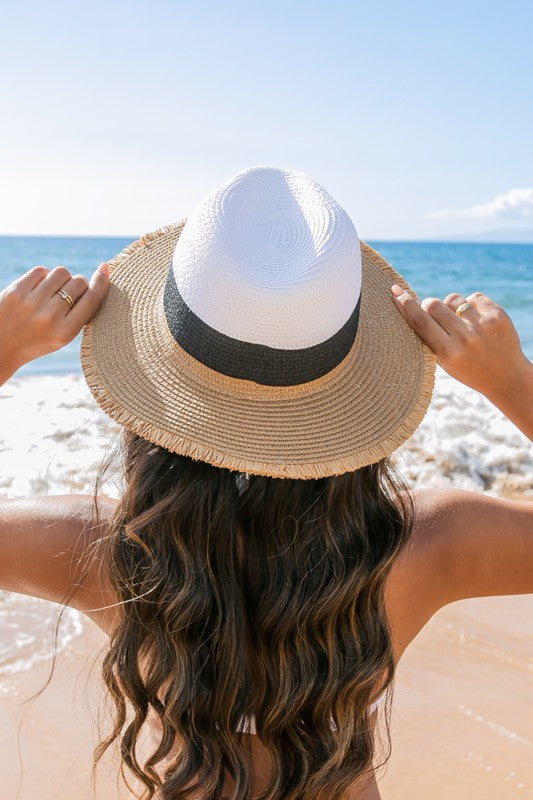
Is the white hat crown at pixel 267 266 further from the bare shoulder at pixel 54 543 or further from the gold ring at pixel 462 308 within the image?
the bare shoulder at pixel 54 543

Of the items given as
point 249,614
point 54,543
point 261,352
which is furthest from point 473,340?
point 54,543

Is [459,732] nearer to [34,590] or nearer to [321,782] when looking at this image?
[321,782]

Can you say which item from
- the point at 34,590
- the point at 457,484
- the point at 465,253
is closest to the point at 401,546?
the point at 34,590

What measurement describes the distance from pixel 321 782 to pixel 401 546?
0.46 meters

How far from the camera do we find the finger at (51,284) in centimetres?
134

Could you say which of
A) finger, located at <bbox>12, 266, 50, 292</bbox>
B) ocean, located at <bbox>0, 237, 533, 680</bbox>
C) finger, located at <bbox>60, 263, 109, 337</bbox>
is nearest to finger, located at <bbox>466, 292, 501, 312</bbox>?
finger, located at <bbox>60, 263, 109, 337</bbox>

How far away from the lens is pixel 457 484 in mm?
4582

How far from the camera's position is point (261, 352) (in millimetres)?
1178

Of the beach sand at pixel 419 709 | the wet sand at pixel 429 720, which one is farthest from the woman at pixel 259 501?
the wet sand at pixel 429 720

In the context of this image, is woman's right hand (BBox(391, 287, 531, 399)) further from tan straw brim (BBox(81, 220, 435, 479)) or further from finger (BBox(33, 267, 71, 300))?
finger (BBox(33, 267, 71, 300))

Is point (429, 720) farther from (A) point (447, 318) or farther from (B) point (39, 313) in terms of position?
(B) point (39, 313)

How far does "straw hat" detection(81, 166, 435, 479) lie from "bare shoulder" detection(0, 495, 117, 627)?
0.84 ft

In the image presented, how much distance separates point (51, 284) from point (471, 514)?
896 mm

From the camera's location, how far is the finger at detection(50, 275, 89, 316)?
133 centimetres
